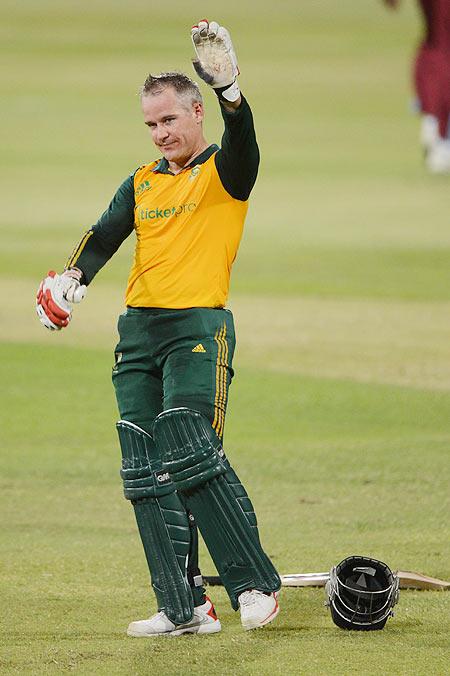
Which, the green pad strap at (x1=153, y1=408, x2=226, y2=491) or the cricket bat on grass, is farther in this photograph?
the cricket bat on grass

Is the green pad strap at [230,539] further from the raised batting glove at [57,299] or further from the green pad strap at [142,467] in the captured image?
the raised batting glove at [57,299]

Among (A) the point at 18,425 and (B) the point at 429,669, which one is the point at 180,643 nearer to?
(B) the point at 429,669

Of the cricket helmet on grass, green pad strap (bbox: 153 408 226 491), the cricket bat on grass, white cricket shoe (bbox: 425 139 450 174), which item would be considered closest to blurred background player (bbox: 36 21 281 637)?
green pad strap (bbox: 153 408 226 491)

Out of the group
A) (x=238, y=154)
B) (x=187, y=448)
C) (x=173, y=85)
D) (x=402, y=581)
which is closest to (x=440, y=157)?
(x=402, y=581)

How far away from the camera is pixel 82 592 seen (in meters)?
5.73

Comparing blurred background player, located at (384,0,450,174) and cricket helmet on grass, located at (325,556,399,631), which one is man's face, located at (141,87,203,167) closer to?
cricket helmet on grass, located at (325,556,399,631)

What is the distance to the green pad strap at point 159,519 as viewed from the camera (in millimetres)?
5086

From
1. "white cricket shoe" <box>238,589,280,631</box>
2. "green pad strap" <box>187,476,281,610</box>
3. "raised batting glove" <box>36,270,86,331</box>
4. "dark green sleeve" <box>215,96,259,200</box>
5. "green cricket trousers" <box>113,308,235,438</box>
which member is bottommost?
"white cricket shoe" <box>238,589,280,631</box>

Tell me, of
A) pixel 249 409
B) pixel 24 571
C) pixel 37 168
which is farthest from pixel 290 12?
pixel 24 571

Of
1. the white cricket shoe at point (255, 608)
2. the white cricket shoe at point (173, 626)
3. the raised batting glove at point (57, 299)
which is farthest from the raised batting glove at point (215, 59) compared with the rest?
the white cricket shoe at point (173, 626)

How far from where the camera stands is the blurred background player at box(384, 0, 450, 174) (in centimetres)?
2377

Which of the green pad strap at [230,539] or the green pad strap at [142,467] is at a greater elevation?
the green pad strap at [142,467]

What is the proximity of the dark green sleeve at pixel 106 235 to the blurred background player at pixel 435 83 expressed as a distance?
61.1 feet

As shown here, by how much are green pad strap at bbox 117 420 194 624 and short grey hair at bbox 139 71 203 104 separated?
109 cm
